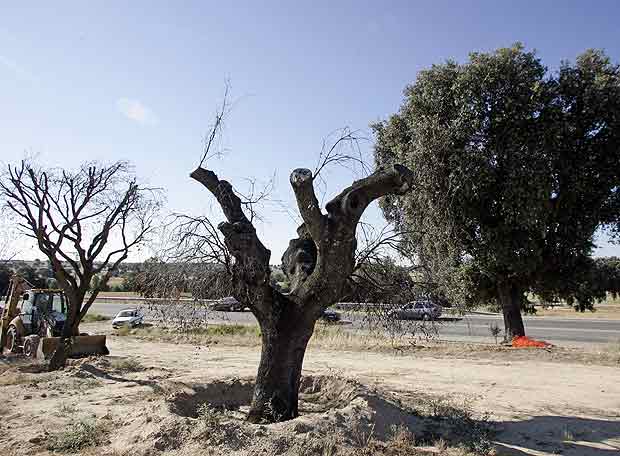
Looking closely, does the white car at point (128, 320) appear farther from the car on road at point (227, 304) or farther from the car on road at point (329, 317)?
the car on road at point (227, 304)

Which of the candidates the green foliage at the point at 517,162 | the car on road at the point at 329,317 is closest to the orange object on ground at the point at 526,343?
the green foliage at the point at 517,162

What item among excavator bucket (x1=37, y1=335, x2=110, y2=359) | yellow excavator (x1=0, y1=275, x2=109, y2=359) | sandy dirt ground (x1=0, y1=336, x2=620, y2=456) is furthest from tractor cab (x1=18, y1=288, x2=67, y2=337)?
sandy dirt ground (x1=0, y1=336, x2=620, y2=456)

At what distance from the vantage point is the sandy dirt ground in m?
7.61

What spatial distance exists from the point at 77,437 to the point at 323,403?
4.87 metres

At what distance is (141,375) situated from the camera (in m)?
15.2

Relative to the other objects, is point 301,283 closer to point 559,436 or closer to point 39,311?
point 559,436

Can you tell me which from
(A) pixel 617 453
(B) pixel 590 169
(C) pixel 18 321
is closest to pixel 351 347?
(B) pixel 590 169

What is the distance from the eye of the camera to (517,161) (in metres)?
16.7

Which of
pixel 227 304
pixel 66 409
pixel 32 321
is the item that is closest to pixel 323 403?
pixel 227 304

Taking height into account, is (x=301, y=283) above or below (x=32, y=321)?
above

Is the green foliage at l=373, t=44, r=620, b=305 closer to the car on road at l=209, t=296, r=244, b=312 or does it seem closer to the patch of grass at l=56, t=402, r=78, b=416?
the car on road at l=209, t=296, r=244, b=312

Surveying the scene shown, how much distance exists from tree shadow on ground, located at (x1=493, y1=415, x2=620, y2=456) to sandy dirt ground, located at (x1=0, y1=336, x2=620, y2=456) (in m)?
0.02

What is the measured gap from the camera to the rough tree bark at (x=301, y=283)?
333 inches

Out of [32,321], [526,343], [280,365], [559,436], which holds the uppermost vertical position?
[32,321]
